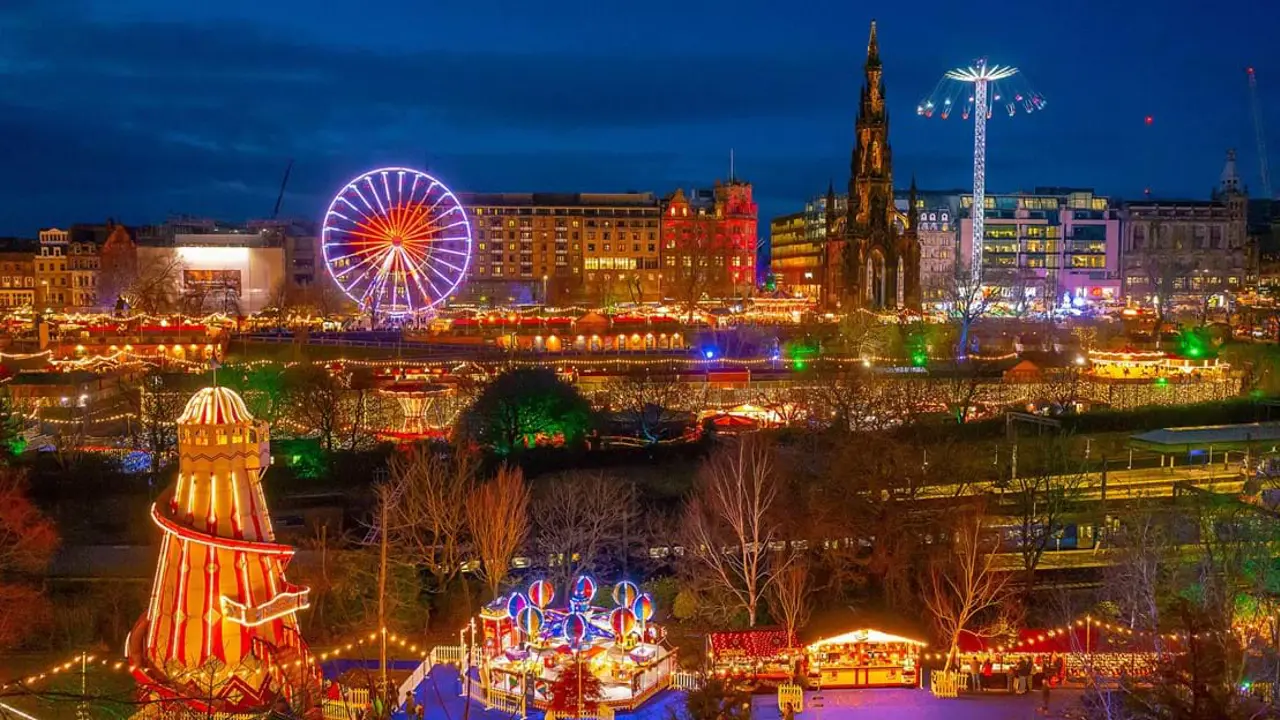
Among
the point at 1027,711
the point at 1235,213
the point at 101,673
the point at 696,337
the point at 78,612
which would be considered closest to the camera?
the point at 1027,711

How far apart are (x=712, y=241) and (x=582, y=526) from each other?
8776 centimetres

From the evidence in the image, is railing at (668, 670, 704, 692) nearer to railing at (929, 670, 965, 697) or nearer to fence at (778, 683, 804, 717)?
fence at (778, 683, 804, 717)

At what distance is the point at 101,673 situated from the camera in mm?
20484

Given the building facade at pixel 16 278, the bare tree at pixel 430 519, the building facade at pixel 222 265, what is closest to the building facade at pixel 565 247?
the building facade at pixel 222 265

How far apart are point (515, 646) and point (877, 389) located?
26.7 m

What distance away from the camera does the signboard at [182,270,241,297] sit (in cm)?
9275

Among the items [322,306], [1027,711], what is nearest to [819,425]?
→ [1027,711]

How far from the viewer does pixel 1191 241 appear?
365ft

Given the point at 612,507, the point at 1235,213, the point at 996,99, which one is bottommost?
the point at 612,507

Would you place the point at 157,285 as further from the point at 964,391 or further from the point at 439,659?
the point at 439,659

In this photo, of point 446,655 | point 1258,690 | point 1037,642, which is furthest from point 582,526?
point 1258,690

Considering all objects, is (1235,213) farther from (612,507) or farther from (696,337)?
(612,507)

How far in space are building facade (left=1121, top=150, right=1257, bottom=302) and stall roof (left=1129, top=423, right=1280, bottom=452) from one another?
76622mm

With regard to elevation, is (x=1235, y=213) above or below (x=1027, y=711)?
above
